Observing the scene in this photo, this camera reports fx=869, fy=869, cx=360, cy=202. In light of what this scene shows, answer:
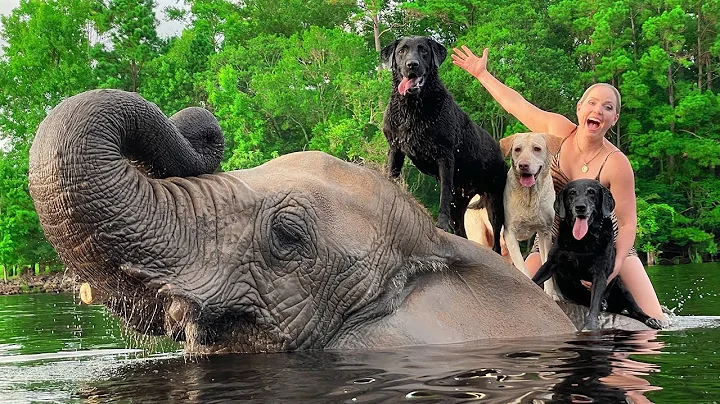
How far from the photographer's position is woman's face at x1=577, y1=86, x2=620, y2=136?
6.67 metres

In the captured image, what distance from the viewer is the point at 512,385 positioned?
4.05 meters

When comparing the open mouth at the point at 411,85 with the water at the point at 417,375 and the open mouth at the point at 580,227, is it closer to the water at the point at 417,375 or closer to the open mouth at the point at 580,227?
the open mouth at the point at 580,227

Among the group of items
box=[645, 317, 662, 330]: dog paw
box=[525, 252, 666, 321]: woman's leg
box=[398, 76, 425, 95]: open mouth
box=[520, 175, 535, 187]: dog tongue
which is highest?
box=[398, 76, 425, 95]: open mouth

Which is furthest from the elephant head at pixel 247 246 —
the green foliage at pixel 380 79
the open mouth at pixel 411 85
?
the green foliage at pixel 380 79

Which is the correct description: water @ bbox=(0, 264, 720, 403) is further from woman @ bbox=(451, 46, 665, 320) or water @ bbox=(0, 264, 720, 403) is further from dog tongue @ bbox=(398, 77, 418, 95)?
dog tongue @ bbox=(398, 77, 418, 95)

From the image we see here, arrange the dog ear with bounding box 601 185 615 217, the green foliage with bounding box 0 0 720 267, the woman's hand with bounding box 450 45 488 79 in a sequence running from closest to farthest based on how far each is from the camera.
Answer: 1. the dog ear with bounding box 601 185 615 217
2. the woman's hand with bounding box 450 45 488 79
3. the green foliage with bounding box 0 0 720 267

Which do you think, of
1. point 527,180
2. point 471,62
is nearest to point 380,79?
point 471,62

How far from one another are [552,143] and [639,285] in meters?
1.30

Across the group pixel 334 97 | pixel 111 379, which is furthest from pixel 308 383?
pixel 334 97

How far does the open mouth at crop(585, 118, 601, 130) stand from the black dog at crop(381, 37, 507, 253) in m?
0.74

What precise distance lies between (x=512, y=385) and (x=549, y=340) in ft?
5.15

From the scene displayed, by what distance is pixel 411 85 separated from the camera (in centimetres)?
639

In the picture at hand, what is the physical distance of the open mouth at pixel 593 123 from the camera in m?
6.67

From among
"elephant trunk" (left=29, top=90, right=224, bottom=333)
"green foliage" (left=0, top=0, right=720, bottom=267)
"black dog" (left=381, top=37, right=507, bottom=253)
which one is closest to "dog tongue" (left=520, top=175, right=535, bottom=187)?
"black dog" (left=381, top=37, right=507, bottom=253)
